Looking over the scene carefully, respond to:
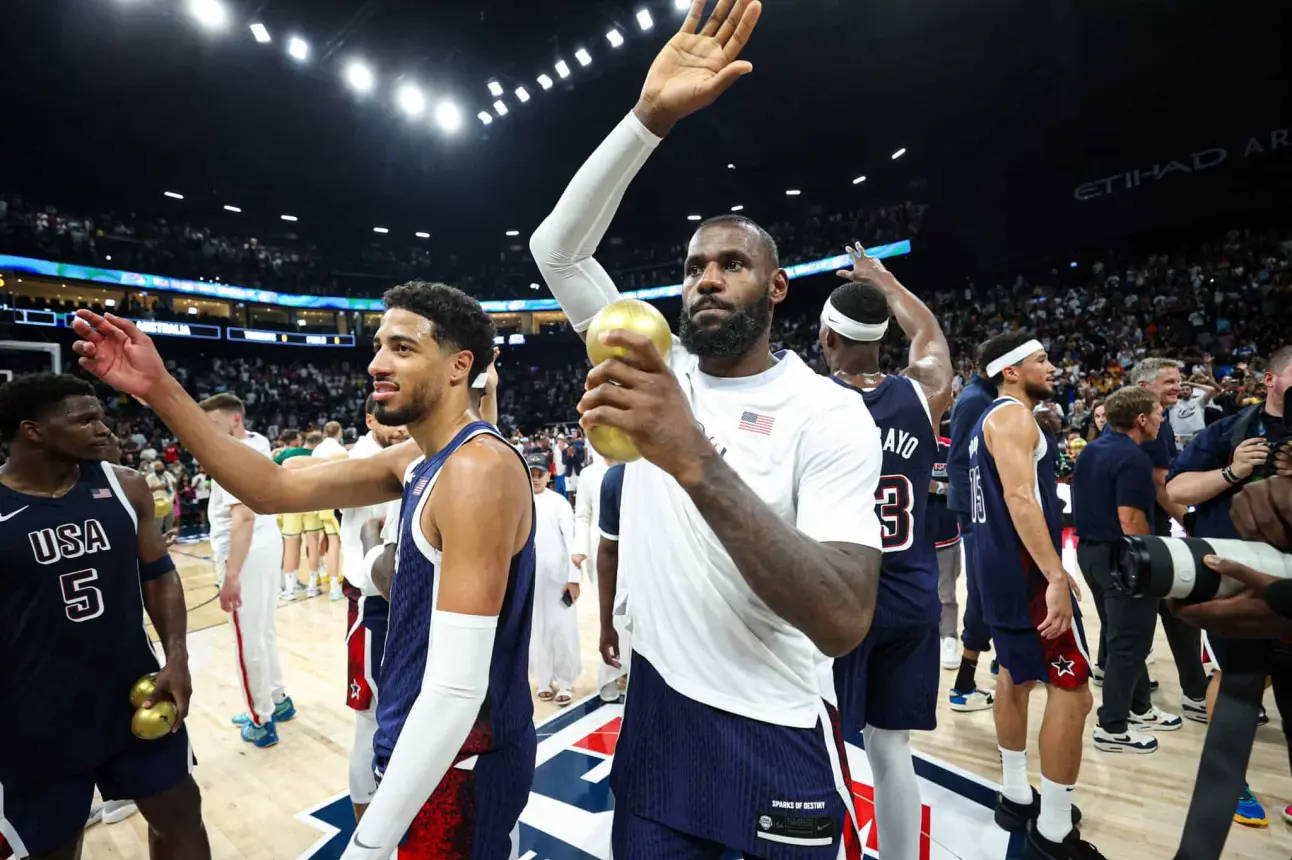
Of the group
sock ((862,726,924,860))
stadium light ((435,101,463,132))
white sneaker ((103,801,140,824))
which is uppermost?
stadium light ((435,101,463,132))

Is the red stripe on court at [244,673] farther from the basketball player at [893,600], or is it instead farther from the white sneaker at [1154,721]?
the white sneaker at [1154,721]

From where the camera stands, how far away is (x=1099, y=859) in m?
2.55

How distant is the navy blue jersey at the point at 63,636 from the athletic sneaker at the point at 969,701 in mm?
4432

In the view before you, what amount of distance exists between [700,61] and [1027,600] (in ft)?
8.59

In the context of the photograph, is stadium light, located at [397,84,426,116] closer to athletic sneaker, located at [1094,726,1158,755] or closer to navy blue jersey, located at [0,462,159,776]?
navy blue jersey, located at [0,462,159,776]

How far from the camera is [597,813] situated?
310cm

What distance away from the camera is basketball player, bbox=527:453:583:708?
4.55m

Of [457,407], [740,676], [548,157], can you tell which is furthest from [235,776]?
[548,157]

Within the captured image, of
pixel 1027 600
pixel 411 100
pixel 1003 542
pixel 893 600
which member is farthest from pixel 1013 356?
pixel 411 100

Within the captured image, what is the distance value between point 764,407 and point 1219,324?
16.6m

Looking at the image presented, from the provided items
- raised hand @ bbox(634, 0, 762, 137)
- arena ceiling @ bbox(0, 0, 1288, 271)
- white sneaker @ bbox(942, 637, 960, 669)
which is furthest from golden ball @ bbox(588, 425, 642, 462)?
arena ceiling @ bbox(0, 0, 1288, 271)

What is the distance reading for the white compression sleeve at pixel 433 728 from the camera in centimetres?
129

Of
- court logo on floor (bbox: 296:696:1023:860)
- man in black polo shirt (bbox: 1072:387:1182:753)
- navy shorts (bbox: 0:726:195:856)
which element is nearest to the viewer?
navy shorts (bbox: 0:726:195:856)

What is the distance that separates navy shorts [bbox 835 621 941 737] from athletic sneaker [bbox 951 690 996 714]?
211 centimetres
